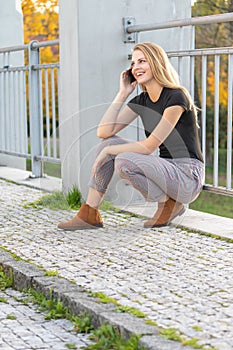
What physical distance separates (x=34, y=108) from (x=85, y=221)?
3295 millimetres

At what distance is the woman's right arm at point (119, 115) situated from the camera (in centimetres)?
647

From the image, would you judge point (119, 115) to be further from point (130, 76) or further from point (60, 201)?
point (60, 201)

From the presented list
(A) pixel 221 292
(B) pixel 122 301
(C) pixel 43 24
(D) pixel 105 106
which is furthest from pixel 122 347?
(C) pixel 43 24

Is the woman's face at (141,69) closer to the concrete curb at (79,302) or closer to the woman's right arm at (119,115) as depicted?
the woman's right arm at (119,115)

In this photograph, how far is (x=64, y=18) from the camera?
7.59 meters

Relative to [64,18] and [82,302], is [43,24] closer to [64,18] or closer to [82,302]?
[64,18]

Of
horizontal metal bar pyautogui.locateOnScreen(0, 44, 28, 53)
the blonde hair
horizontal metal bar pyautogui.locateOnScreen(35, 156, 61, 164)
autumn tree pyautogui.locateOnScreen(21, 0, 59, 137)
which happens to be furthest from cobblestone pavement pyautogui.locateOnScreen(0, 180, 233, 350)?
autumn tree pyautogui.locateOnScreen(21, 0, 59, 137)

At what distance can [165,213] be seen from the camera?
6352mm

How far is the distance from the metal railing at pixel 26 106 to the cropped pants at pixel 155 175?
8.21ft

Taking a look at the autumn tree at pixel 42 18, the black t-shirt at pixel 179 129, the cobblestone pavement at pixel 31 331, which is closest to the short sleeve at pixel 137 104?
the black t-shirt at pixel 179 129

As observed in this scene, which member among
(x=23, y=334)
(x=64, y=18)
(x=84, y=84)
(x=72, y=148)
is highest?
(x=64, y=18)

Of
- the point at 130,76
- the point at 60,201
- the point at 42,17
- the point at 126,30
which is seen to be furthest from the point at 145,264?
the point at 42,17

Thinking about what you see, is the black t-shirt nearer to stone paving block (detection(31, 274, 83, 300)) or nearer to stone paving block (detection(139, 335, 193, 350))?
stone paving block (detection(31, 274, 83, 300))

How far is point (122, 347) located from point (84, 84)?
155 inches
